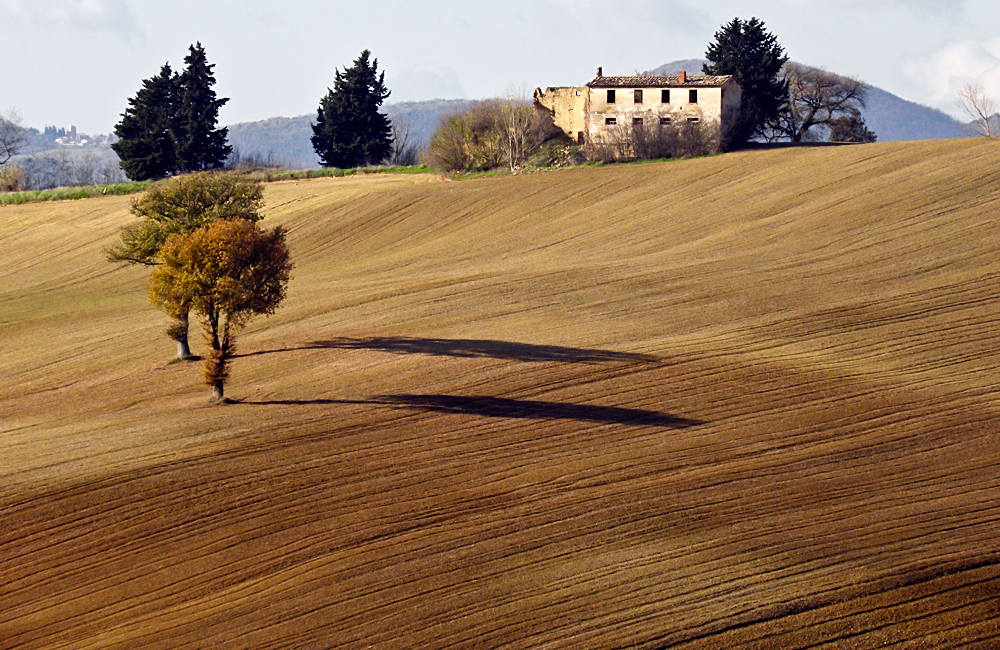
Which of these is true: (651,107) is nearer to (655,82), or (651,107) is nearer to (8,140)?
(655,82)

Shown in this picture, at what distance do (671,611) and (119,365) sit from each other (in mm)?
24455

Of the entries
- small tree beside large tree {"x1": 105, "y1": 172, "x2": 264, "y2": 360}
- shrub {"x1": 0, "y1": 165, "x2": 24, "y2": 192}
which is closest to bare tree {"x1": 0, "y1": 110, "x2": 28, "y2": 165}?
shrub {"x1": 0, "y1": 165, "x2": 24, "y2": 192}

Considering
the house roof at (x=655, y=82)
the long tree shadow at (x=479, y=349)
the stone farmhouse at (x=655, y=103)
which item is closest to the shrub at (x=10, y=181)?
the stone farmhouse at (x=655, y=103)

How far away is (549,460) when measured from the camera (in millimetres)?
24312

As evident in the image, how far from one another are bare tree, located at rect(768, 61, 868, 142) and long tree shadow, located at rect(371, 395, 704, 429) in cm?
6402

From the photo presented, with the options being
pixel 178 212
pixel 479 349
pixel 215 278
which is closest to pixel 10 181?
pixel 178 212

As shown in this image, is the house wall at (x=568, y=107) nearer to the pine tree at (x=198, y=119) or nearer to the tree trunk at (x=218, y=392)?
the pine tree at (x=198, y=119)

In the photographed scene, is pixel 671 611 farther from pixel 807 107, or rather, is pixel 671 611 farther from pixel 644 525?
pixel 807 107

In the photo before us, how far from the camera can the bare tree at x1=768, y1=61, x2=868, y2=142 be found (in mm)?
85875

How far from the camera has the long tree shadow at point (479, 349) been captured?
99.6 ft

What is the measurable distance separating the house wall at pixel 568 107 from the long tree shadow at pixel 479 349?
43872 mm

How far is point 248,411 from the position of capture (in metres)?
27.9

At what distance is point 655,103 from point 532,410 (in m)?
49.7

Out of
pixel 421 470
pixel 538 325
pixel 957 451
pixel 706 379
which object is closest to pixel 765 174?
pixel 538 325
